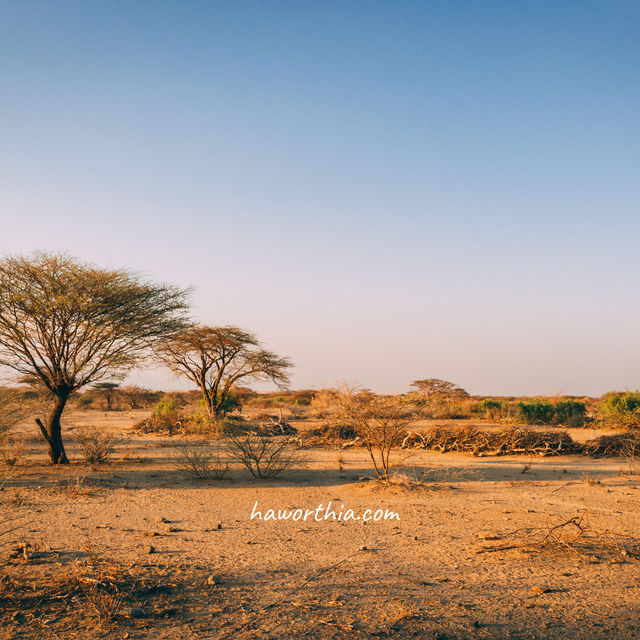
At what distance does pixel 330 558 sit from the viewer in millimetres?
5938

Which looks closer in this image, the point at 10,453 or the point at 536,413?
the point at 10,453

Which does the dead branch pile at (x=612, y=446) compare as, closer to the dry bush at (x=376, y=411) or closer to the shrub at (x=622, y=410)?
the shrub at (x=622, y=410)

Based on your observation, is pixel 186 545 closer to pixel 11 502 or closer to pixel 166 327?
pixel 11 502

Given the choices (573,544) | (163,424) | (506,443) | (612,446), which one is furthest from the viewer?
(163,424)

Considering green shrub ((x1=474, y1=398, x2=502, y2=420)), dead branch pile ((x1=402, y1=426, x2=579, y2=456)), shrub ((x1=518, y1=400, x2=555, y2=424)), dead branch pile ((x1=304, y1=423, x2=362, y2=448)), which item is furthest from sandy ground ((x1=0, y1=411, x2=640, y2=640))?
green shrub ((x1=474, y1=398, x2=502, y2=420))

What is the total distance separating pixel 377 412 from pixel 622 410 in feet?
50.0

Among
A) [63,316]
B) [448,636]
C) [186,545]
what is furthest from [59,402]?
[448,636]

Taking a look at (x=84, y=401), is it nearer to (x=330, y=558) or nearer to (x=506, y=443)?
(x=506, y=443)

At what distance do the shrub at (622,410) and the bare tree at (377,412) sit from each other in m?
13.5

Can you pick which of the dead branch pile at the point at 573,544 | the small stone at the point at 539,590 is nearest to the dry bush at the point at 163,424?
the dead branch pile at the point at 573,544

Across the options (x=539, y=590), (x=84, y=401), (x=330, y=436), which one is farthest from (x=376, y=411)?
(x=84, y=401)

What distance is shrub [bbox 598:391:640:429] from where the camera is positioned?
762 inches

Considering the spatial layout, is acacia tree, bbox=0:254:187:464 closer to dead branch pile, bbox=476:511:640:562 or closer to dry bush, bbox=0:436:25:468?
dry bush, bbox=0:436:25:468

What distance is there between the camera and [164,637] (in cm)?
396
